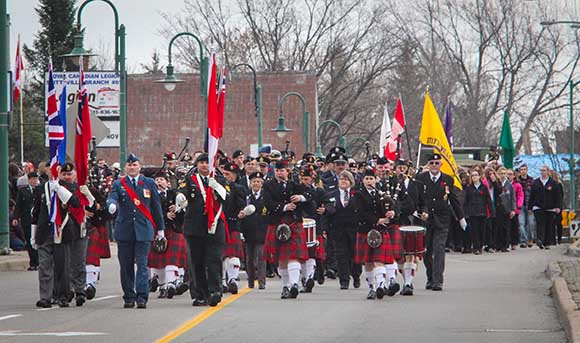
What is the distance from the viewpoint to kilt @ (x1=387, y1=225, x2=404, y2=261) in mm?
19453

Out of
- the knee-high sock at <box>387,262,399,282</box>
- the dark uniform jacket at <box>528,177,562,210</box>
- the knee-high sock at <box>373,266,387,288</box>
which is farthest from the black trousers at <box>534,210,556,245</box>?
the knee-high sock at <box>373,266,387,288</box>

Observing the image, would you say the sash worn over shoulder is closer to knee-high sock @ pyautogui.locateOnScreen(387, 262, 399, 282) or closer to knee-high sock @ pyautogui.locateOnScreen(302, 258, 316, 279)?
knee-high sock @ pyautogui.locateOnScreen(302, 258, 316, 279)

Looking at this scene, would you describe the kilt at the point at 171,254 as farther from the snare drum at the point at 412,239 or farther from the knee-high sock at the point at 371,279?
the snare drum at the point at 412,239

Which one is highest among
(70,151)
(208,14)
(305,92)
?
(208,14)

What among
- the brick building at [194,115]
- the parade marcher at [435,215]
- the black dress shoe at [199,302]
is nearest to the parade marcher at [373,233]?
the parade marcher at [435,215]

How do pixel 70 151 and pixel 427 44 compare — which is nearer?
pixel 70 151

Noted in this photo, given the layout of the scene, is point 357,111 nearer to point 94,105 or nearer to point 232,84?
point 232,84

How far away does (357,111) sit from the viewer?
2938 inches

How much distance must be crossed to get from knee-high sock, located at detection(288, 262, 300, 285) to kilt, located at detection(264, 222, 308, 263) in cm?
10

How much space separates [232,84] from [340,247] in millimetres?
44644

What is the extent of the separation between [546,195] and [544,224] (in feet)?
2.32

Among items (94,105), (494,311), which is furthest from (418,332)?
(94,105)

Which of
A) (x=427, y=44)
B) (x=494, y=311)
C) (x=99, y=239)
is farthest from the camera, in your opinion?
(x=427, y=44)

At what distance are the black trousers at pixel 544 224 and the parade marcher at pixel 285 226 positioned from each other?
16052mm
